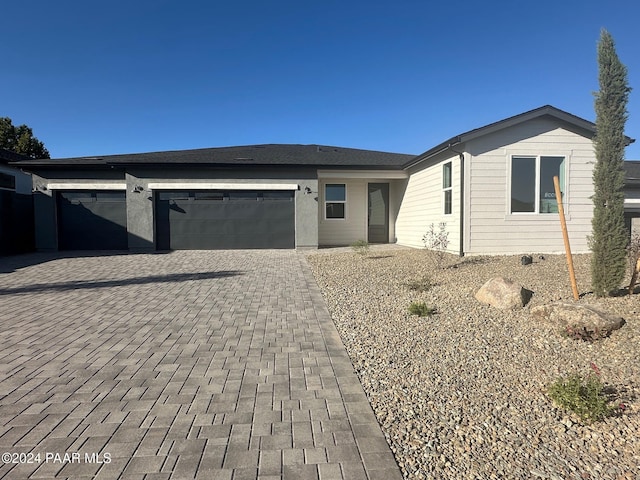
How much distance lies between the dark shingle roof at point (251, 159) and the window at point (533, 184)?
483 centimetres

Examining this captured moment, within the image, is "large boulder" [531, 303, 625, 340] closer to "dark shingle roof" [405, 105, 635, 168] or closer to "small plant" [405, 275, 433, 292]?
"small plant" [405, 275, 433, 292]

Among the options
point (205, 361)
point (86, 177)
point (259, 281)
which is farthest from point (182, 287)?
point (86, 177)

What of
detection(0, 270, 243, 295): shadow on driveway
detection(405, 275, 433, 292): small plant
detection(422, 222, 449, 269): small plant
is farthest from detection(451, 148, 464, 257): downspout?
detection(0, 270, 243, 295): shadow on driveway

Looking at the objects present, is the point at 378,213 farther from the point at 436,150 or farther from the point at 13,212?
the point at 13,212

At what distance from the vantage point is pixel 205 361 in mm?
3791

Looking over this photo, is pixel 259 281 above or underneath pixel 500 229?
underneath

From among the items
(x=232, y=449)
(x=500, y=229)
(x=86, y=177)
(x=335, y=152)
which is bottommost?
(x=232, y=449)

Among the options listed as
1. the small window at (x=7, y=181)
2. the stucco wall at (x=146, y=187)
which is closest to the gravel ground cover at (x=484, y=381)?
the stucco wall at (x=146, y=187)

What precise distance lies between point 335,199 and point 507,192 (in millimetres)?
7382

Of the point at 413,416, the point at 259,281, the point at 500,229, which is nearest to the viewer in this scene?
the point at 413,416

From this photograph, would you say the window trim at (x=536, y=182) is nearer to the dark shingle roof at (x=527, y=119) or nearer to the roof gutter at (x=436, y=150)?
the dark shingle roof at (x=527, y=119)

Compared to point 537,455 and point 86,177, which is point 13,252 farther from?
point 537,455

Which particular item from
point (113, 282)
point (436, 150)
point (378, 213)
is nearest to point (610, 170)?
point (436, 150)

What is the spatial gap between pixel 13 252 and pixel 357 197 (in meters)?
13.4
